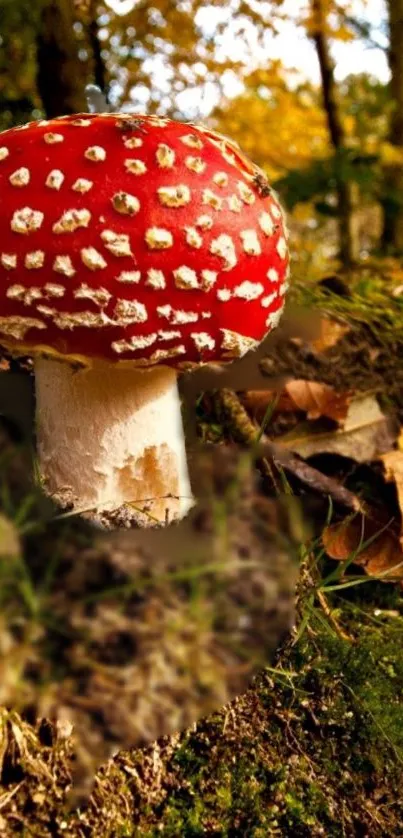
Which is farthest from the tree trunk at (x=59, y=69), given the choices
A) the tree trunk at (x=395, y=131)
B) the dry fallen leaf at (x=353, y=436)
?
the tree trunk at (x=395, y=131)

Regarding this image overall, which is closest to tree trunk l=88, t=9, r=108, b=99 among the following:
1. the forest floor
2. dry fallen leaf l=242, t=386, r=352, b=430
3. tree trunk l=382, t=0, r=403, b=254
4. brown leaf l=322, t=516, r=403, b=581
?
dry fallen leaf l=242, t=386, r=352, b=430

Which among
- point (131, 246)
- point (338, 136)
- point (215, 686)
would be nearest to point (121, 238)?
point (131, 246)

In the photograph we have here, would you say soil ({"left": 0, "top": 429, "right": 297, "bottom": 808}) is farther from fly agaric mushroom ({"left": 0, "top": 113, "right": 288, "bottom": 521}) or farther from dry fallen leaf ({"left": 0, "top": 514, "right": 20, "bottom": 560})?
fly agaric mushroom ({"left": 0, "top": 113, "right": 288, "bottom": 521})

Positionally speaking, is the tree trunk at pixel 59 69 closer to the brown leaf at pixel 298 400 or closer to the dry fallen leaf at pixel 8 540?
the brown leaf at pixel 298 400

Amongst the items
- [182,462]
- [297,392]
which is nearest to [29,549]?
[182,462]

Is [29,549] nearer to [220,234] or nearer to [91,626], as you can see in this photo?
[91,626]
